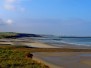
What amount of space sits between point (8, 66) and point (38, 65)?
2.08 m

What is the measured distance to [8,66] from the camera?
57.5 ft

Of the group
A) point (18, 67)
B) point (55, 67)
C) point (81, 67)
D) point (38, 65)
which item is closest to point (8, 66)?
point (18, 67)

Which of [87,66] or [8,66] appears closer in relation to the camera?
[8,66]

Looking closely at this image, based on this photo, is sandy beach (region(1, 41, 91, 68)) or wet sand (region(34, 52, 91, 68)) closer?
wet sand (region(34, 52, 91, 68))

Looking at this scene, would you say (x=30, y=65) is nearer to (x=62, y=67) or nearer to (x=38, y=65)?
(x=38, y=65)

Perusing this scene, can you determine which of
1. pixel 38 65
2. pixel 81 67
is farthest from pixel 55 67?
pixel 38 65

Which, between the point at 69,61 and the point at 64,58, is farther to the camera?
the point at 64,58

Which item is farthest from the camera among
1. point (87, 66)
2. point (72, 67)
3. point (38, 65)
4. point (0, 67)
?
point (87, 66)

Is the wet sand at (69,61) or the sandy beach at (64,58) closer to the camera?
the wet sand at (69,61)

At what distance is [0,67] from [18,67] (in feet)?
4.08

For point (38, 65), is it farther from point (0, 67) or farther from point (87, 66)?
point (87, 66)

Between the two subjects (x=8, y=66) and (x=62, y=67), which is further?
(x=62, y=67)

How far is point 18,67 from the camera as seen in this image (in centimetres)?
1720

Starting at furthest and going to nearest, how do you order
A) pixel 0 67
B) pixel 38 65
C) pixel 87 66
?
pixel 87 66, pixel 38 65, pixel 0 67
